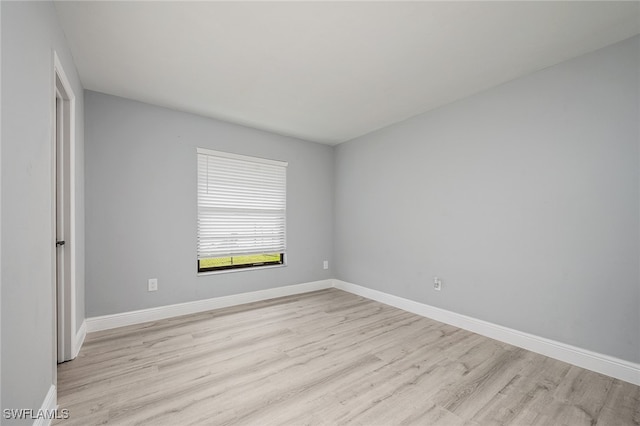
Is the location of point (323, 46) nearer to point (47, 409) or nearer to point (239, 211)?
point (239, 211)

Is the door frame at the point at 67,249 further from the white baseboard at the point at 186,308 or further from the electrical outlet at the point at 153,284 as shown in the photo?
the electrical outlet at the point at 153,284

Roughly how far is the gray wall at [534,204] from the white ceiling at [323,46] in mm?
278

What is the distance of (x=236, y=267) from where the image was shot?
383 cm

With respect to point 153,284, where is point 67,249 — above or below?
above

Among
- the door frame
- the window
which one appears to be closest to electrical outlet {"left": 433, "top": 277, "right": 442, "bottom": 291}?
the window

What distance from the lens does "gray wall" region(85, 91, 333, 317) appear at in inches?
113

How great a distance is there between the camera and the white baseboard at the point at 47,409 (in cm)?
141

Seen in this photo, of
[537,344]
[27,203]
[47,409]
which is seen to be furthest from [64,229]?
[537,344]

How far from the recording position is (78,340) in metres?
2.44

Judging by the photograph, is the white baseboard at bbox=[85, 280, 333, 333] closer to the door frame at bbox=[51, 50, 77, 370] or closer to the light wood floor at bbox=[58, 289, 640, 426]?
the light wood floor at bbox=[58, 289, 640, 426]

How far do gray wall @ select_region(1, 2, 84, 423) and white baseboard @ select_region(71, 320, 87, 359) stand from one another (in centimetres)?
71

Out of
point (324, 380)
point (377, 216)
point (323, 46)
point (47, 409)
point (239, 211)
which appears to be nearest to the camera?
point (47, 409)

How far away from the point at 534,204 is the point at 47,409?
3.79 m

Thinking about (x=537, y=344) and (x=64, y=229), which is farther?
(x=537, y=344)
